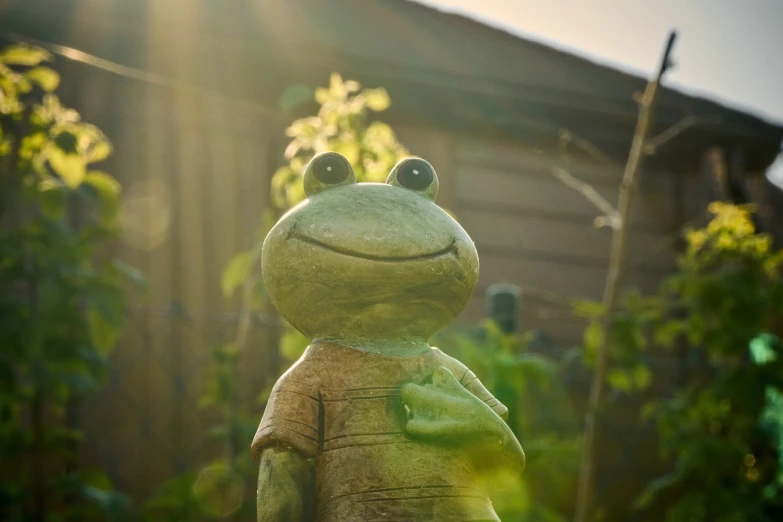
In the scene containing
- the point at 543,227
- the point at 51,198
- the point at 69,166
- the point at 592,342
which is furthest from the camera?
the point at 543,227

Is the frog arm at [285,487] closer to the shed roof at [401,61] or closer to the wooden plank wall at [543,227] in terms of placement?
the shed roof at [401,61]

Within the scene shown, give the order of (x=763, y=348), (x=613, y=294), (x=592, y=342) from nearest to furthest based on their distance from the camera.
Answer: (x=613, y=294) → (x=592, y=342) → (x=763, y=348)

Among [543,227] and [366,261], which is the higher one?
[366,261]

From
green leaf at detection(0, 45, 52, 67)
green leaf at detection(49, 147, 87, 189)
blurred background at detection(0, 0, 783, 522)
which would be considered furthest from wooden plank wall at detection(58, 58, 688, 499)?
green leaf at detection(0, 45, 52, 67)

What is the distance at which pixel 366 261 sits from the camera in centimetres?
192

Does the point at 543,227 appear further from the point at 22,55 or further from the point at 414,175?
the point at 414,175

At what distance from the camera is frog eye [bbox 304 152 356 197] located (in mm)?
2098

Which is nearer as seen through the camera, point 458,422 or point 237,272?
point 458,422

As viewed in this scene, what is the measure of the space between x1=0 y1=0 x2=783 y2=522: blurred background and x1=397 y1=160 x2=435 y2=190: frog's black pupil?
826mm

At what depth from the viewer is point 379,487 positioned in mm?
1843

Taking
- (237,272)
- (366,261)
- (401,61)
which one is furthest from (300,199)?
(401,61)

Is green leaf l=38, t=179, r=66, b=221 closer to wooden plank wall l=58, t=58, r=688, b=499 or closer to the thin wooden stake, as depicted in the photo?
wooden plank wall l=58, t=58, r=688, b=499

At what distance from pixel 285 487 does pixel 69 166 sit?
2179 mm

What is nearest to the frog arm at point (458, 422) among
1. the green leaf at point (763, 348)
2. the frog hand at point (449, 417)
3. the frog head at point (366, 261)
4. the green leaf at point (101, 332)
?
the frog hand at point (449, 417)
